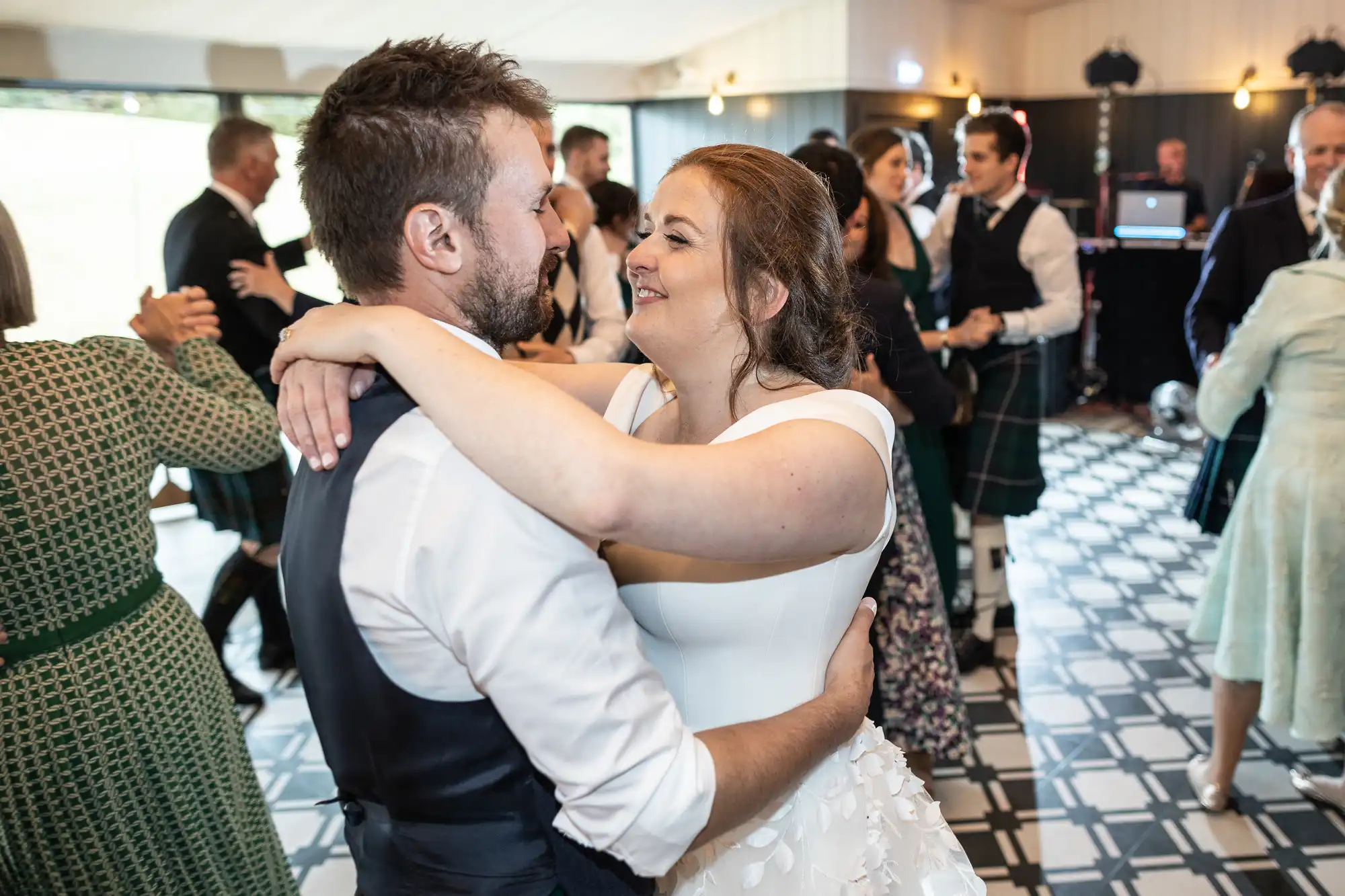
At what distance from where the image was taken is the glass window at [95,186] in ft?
20.1

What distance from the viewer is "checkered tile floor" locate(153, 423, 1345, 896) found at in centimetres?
270

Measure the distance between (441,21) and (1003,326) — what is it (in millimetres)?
4892

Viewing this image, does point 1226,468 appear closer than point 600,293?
Yes

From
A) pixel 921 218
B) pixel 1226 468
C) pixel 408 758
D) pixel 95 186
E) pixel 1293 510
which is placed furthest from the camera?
pixel 95 186

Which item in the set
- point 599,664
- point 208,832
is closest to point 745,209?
point 599,664

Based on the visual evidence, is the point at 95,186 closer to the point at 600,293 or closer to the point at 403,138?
the point at 600,293

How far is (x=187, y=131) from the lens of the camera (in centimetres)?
692

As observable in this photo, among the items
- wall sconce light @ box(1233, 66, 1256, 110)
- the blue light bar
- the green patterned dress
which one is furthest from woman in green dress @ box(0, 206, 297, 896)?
wall sconce light @ box(1233, 66, 1256, 110)

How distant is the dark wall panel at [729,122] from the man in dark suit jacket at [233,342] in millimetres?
6229

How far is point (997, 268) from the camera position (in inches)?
153

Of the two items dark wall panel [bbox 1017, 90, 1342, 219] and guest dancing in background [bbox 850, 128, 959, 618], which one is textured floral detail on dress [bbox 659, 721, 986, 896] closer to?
guest dancing in background [bbox 850, 128, 959, 618]

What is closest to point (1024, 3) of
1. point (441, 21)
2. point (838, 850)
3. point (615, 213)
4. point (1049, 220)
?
point (441, 21)

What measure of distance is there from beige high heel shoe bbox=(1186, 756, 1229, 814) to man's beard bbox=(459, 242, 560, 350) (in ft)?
8.52

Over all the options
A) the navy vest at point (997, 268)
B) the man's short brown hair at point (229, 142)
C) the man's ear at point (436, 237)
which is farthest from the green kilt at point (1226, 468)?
the man's short brown hair at point (229, 142)
